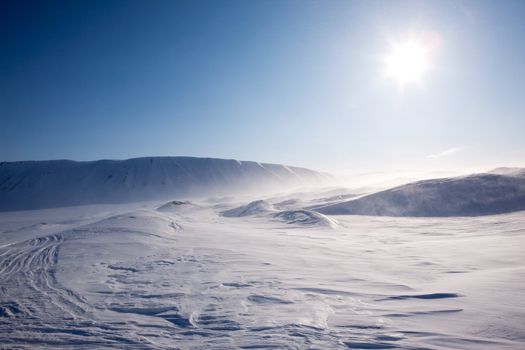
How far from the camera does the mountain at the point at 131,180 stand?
61.0m

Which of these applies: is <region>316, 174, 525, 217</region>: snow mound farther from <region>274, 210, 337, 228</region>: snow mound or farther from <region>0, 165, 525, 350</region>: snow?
<region>0, 165, 525, 350</region>: snow

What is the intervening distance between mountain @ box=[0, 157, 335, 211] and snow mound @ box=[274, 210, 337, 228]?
163 ft

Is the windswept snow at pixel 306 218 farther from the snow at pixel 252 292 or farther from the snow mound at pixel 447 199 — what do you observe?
the snow mound at pixel 447 199

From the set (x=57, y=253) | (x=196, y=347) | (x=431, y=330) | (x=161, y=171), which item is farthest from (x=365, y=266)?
(x=161, y=171)

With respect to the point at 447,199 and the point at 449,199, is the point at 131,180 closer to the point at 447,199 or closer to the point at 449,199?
the point at 447,199

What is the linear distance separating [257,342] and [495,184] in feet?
95.4

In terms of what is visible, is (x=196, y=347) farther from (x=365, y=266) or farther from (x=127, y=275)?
(x=365, y=266)

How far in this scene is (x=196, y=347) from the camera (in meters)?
3.63

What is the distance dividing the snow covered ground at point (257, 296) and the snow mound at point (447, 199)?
49.0 ft

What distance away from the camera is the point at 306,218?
19391 millimetres

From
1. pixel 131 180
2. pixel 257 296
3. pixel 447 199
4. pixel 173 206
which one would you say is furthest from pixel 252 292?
pixel 131 180

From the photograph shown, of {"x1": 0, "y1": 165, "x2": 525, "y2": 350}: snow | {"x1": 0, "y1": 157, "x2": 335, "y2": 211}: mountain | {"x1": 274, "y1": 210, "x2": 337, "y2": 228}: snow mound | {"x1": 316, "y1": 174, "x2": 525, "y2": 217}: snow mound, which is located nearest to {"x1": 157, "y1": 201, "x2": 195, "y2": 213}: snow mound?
{"x1": 316, "y1": 174, "x2": 525, "y2": 217}: snow mound

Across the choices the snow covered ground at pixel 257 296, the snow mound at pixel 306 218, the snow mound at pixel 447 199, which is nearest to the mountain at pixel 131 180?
the snow mound at pixel 447 199

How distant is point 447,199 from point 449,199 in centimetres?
14
